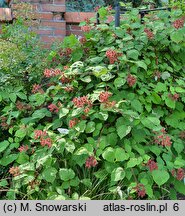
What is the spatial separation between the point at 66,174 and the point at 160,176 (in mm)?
455

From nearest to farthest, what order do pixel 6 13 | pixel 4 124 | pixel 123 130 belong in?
pixel 123 130 < pixel 4 124 < pixel 6 13

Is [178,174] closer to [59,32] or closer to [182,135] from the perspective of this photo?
[182,135]

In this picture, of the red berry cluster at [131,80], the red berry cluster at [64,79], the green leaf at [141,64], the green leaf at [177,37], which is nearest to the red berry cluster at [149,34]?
the green leaf at [177,37]

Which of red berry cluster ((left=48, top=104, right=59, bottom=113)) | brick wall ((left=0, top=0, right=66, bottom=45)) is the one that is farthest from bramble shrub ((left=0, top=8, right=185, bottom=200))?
brick wall ((left=0, top=0, right=66, bottom=45))

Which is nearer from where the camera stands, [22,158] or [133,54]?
[22,158]

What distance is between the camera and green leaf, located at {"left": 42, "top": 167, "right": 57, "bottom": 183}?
1.67 metres

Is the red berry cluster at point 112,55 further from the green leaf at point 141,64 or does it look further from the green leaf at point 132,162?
the green leaf at point 132,162

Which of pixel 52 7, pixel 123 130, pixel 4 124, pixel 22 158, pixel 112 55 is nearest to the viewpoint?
pixel 123 130

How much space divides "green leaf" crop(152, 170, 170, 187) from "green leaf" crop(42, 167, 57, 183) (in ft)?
1.59

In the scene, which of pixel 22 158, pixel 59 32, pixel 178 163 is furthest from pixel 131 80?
pixel 59 32

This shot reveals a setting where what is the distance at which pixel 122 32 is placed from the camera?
212 cm

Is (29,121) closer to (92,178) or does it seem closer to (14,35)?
(92,178)

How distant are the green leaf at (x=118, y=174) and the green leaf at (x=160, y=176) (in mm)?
148

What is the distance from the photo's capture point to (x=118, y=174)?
5.39 feet
